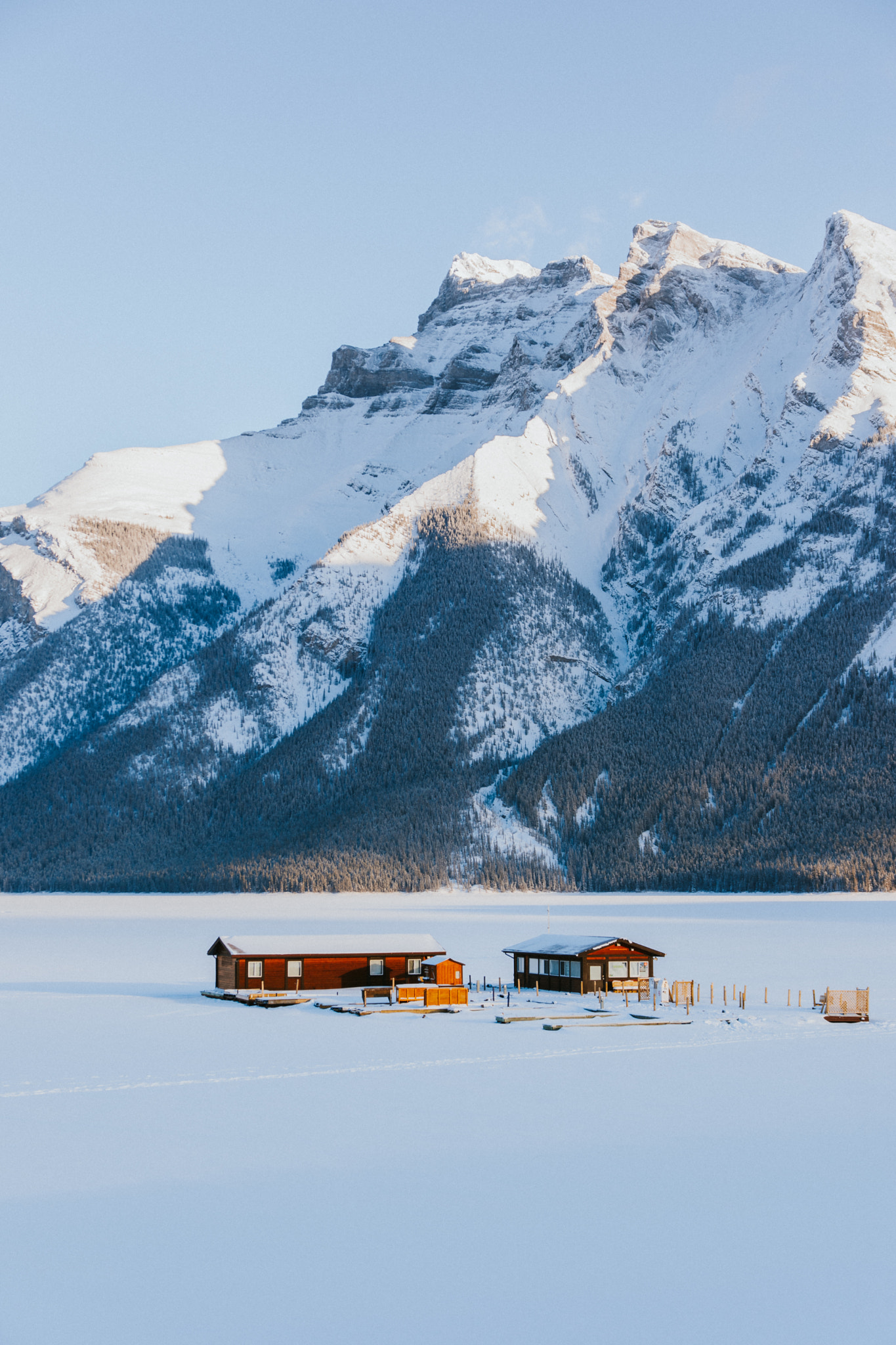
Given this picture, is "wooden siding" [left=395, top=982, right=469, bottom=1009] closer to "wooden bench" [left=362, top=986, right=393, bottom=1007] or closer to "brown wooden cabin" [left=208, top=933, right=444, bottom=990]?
"wooden bench" [left=362, top=986, right=393, bottom=1007]

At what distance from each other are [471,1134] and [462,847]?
506ft

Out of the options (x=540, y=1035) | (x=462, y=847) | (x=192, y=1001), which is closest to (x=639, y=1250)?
(x=540, y=1035)

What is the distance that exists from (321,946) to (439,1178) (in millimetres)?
42191

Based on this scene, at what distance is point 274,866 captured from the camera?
612ft

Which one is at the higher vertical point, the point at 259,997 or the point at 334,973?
the point at 334,973

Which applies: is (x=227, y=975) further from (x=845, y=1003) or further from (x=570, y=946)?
(x=845, y=1003)

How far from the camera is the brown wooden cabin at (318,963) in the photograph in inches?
2648

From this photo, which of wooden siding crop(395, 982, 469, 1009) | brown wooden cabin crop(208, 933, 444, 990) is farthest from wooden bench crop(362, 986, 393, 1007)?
wooden siding crop(395, 982, 469, 1009)

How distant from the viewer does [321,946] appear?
69.3m

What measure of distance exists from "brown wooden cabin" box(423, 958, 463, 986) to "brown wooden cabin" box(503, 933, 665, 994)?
20.0 ft

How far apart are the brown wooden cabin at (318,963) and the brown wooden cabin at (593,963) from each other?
263 inches

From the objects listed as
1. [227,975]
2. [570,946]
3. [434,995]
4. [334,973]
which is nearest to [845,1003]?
[570,946]

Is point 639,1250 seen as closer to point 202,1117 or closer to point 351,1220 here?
point 351,1220

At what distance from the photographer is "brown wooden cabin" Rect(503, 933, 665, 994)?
2717 inches
